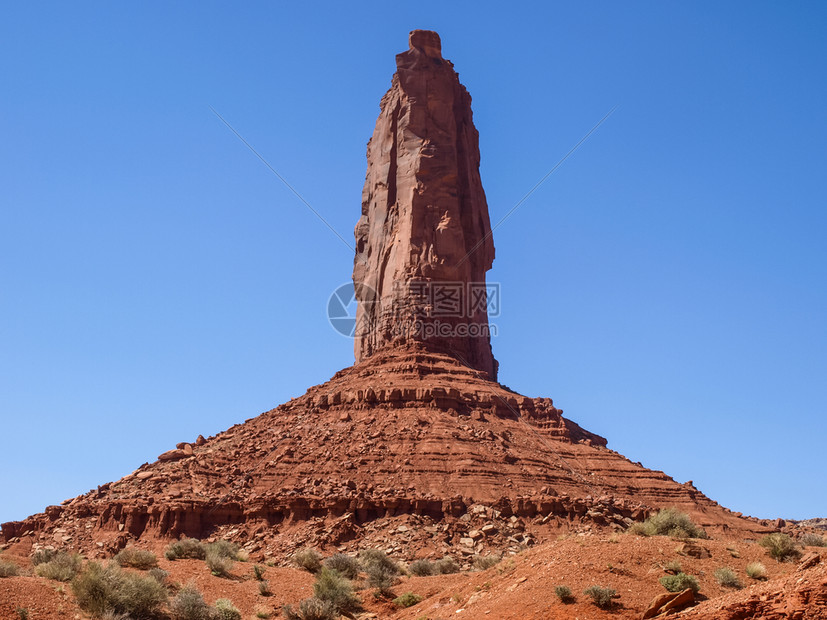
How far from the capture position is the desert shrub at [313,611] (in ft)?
91.0

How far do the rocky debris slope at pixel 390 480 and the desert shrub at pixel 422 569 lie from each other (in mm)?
4446

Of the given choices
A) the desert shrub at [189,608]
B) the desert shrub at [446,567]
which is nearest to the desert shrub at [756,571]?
the desert shrub at [189,608]

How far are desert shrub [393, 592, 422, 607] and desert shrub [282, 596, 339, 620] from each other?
6.47 ft

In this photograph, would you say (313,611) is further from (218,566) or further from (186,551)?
(186,551)

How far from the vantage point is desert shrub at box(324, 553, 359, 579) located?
3534cm

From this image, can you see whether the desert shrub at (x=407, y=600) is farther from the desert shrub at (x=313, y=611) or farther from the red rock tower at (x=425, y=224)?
the red rock tower at (x=425, y=224)

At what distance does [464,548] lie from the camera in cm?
4256

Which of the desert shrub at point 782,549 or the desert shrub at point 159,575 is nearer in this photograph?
the desert shrub at point 782,549


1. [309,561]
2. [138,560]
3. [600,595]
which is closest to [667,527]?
[600,595]

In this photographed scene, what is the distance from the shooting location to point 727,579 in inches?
878

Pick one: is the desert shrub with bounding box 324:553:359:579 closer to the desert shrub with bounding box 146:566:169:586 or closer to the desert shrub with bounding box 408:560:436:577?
the desert shrub with bounding box 408:560:436:577

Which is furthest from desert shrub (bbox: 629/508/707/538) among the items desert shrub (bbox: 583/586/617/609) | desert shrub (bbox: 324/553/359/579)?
desert shrub (bbox: 324/553/359/579)

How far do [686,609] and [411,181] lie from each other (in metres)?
53.3

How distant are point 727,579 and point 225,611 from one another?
13.6 metres
